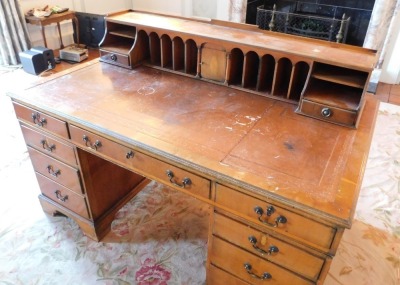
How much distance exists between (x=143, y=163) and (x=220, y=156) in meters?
0.32

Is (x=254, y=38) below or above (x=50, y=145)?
above

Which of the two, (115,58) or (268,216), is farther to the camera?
(115,58)

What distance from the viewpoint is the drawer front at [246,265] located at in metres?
1.13

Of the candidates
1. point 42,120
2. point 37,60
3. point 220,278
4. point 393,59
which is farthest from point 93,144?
point 393,59

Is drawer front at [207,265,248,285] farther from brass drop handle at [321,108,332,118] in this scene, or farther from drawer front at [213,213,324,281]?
brass drop handle at [321,108,332,118]

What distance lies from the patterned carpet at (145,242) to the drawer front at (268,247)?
0.48m

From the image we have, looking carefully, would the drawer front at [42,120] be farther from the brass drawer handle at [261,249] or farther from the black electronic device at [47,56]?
the black electronic device at [47,56]

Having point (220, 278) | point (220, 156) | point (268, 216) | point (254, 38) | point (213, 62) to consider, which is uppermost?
point (254, 38)

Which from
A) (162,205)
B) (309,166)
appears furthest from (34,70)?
(309,166)

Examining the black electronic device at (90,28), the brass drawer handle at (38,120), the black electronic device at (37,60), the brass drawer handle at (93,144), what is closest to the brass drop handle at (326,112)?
the brass drawer handle at (93,144)

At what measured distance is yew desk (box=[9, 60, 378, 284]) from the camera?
0.98 metres

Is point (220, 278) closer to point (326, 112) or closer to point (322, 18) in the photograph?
point (326, 112)

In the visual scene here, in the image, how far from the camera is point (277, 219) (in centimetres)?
100

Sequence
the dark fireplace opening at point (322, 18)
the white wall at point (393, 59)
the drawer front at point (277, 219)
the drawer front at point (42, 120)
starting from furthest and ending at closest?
1. the dark fireplace opening at point (322, 18)
2. the white wall at point (393, 59)
3. the drawer front at point (42, 120)
4. the drawer front at point (277, 219)
